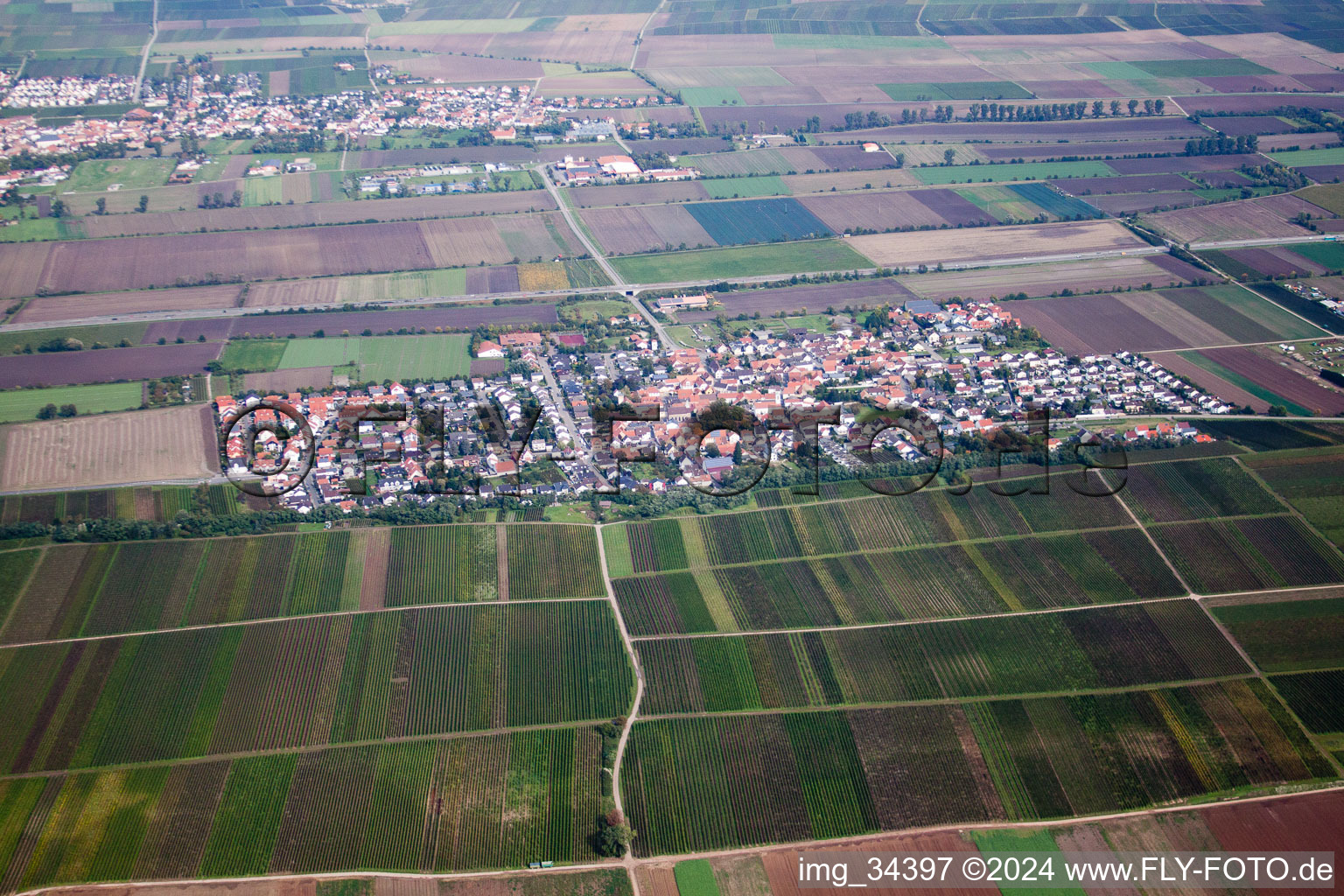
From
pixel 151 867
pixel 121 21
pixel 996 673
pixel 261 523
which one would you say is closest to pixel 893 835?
pixel 996 673

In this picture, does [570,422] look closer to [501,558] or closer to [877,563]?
[501,558]

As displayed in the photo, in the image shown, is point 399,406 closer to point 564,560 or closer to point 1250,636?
point 564,560

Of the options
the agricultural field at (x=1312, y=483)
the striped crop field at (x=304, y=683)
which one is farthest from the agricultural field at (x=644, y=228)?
the striped crop field at (x=304, y=683)

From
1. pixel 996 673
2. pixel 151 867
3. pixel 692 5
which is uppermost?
pixel 692 5

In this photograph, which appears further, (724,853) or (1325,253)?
(1325,253)

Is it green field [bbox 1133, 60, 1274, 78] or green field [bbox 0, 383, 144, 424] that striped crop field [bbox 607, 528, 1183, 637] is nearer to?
green field [bbox 0, 383, 144, 424]

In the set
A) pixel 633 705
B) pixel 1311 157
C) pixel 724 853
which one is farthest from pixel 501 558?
pixel 1311 157
